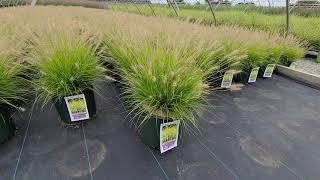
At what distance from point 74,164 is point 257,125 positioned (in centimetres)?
126

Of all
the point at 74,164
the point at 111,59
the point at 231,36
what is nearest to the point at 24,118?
the point at 74,164

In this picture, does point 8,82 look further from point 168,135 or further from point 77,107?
point 168,135

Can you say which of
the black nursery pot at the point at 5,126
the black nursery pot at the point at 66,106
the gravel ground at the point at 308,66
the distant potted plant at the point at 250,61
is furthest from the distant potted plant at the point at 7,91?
the gravel ground at the point at 308,66

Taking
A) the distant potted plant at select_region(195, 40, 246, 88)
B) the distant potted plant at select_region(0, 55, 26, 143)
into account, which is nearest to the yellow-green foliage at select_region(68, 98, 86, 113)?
the distant potted plant at select_region(0, 55, 26, 143)

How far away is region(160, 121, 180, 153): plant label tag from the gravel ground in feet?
8.62

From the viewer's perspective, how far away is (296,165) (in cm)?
131

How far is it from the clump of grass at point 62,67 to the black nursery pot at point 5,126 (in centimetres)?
23

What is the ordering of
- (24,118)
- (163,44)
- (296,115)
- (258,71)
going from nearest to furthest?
(163,44), (24,118), (296,115), (258,71)

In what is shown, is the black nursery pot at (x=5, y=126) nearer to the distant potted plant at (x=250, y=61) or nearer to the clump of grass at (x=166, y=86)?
the clump of grass at (x=166, y=86)

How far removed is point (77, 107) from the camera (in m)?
1.51

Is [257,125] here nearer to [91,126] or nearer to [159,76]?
[159,76]

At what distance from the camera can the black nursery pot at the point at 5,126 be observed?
1356 millimetres

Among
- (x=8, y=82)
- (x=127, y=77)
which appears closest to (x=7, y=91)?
(x=8, y=82)

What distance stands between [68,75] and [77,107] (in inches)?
8.7
